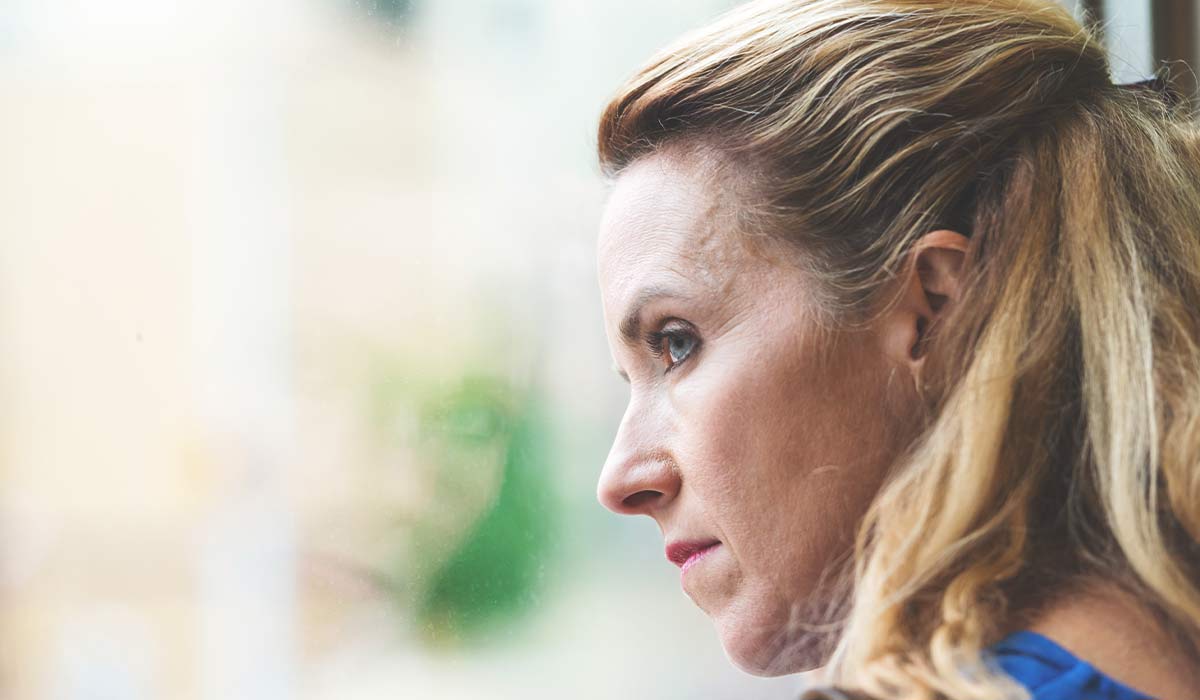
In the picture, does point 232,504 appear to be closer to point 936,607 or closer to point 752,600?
point 752,600

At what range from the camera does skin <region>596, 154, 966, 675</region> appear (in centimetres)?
85

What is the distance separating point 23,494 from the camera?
0.91 m

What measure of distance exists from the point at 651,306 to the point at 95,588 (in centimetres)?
50

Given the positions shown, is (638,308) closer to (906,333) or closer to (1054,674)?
(906,333)

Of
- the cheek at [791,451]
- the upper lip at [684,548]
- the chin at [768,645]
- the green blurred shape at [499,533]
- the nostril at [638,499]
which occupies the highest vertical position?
the cheek at [791,451]

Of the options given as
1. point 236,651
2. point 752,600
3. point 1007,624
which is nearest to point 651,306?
point 752,600

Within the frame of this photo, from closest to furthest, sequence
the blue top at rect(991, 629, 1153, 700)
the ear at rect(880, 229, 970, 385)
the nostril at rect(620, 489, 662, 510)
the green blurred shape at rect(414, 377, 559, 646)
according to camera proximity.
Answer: the blue top at rect(991, 629, 1153, 700), the ear at rect(880, 229, 970, 385), the nostril at rect(620, 489, 662, 510), the green blurred shape at rect(414, 377, 559, 646)

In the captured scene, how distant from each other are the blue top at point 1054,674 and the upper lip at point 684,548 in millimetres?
Result: 264

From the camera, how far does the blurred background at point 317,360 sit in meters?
0.92

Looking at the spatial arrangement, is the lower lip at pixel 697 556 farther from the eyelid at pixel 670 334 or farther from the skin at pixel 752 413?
the eyelid at pixel 670 334

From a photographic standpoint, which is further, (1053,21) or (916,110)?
(1053,21)

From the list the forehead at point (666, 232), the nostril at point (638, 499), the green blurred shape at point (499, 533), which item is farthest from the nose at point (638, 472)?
the green blurred shape at point (499, 533)

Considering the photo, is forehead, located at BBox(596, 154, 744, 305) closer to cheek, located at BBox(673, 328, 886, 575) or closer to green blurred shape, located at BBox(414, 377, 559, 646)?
cheek, located at BBox(673, 328, 886, 575)

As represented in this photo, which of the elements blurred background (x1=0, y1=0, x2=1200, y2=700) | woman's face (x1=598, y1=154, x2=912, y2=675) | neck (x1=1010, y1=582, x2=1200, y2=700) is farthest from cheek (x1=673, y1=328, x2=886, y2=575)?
blurred background (x1=0, y1=0, x2=1200, y2=700)
